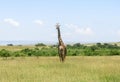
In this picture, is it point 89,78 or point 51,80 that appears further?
point 89,78

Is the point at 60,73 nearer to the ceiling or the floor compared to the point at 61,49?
nearer to the floor

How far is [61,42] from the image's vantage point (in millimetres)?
23953

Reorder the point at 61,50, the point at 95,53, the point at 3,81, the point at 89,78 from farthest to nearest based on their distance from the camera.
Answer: the point at 95,53 < the point at 61,50 < the point at 89,78 < the point at 3,81

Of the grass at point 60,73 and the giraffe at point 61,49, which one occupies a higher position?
the giraffe at point 61,49

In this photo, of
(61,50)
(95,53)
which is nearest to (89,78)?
(61,50)

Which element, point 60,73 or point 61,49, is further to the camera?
point 61,49

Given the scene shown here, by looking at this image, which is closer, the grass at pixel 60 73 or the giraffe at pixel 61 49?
the grass at pixel 60 73

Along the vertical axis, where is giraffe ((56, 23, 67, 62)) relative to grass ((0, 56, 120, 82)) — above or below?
above

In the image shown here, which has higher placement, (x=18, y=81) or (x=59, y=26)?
(x=59, y=26)

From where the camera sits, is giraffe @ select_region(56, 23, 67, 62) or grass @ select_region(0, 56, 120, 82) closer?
grass @ select_region(0, 56, 120, 82)

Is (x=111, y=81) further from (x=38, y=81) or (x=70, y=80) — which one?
(x=38, y=81)

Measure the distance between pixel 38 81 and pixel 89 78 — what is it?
2.06 m

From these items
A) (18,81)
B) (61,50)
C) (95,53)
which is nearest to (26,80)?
(18,81)

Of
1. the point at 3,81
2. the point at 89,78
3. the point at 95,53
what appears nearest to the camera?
the point at 3,81
